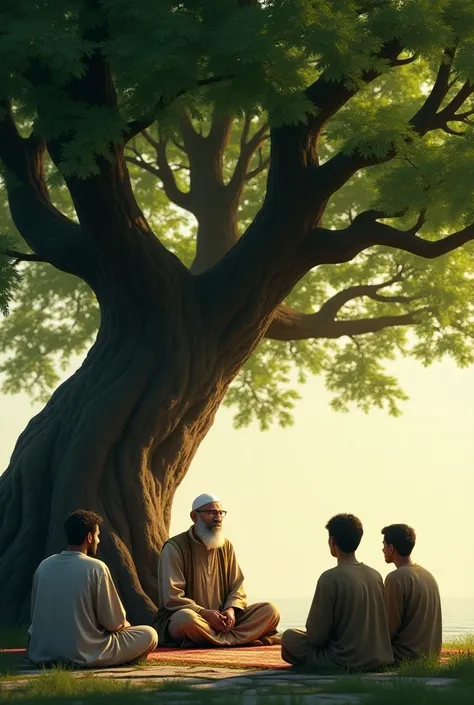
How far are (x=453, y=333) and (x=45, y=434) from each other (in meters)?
10.3

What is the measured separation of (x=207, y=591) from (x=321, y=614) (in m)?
3.14

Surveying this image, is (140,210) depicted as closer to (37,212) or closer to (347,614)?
(37,212)

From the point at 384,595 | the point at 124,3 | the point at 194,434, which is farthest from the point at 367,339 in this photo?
the point at 384,595

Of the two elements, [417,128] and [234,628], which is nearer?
[234,628]

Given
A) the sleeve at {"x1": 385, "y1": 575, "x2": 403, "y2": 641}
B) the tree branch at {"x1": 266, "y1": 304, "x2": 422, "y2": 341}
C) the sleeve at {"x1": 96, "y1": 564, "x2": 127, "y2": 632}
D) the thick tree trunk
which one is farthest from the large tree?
the sleeve at {"x1": 385, "y1": 575, "x2": 403, "y2": 641}

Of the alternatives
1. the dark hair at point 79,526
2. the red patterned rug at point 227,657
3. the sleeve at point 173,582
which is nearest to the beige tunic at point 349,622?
the red patterned rug at point 227,657

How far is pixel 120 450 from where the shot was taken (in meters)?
14.4

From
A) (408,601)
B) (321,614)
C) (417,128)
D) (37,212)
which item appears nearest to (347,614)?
(321,614)

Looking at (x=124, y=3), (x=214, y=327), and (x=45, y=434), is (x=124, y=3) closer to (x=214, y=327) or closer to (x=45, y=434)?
(x=214, y=327)

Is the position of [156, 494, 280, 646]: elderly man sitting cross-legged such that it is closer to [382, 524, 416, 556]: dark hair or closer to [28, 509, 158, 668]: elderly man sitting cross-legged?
[28, 509, 158, 668]: elderly man sitting cross-legged

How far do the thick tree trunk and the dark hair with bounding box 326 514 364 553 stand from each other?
15.8 ft

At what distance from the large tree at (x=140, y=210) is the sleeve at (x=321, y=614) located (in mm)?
4531

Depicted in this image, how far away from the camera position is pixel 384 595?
943 cm

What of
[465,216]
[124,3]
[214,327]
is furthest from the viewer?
[214,327]
